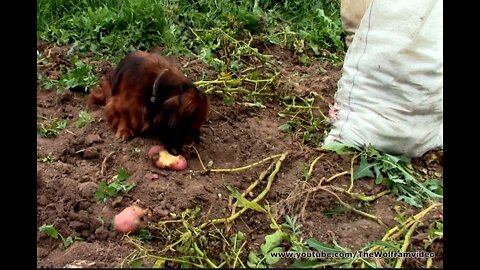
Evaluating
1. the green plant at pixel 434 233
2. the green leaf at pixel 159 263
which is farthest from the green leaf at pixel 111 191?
the green plant at pixel 434 233

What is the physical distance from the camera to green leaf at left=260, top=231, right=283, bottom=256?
11.5 ft

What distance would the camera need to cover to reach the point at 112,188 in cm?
391

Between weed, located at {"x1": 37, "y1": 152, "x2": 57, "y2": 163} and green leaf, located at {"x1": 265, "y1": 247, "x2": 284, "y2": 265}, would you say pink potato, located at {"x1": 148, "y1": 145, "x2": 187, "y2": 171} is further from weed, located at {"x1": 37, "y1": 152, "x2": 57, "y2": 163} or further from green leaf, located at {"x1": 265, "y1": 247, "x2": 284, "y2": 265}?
green leaf, located at {"x1": 265, "y1": 247, "x2": 284, "y2": 265}

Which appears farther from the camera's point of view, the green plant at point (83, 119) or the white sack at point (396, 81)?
the green plant at point (83, 119)

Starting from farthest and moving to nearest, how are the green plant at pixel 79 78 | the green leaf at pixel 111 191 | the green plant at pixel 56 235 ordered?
1. the green plant at pixel 79 78
2. the green leaf at pixel 111 191
3. the green plant at pixel 56 235

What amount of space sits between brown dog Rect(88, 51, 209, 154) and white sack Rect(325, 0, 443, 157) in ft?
3.70

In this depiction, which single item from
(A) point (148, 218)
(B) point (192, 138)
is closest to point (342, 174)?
(B) point (192, 138)

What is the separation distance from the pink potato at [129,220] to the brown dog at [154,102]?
749 millimetres

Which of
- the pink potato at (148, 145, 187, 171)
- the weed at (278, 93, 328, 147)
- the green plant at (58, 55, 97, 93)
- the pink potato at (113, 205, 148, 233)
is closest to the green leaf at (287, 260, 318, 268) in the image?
the pink potato at (113, 205, 148, 233)

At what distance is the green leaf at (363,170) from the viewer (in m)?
4.21

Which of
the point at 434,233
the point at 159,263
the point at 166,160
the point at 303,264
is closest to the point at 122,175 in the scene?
the point at 166,160

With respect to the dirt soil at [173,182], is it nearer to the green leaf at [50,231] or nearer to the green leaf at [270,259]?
the green leaf at [50,231]

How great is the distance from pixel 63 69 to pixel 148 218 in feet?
7.43

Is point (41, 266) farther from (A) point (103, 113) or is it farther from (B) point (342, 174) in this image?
(B) point (342, 174)
